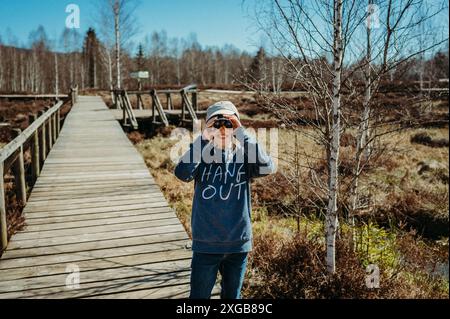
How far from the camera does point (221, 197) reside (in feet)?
7.25

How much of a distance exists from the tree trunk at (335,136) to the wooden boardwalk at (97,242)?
132cm

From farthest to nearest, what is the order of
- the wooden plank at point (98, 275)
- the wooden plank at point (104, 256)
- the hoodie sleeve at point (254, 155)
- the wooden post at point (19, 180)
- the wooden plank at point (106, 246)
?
the wooden post at point (19, 180) → the wooden plank at point (106, 246) → the wooden plank at point (104, 256) → the wooden plank at point (98, 275) → the hoodie sleeve at point (254, 155)

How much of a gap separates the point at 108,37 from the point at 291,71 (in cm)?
2563

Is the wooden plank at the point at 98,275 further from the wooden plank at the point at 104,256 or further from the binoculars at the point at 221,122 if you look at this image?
the binoculars at the point at 221,122

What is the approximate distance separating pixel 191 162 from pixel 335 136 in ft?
4.87

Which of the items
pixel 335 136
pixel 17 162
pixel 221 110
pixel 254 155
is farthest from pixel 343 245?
pixel 17 162

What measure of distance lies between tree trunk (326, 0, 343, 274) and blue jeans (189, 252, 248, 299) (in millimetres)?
1267

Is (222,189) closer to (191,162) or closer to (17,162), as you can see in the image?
(191,162)

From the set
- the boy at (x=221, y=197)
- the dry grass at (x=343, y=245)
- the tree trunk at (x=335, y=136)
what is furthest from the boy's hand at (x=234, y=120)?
the dry grass at (x=343, y=245)

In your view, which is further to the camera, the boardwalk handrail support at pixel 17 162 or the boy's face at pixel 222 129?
the boardwalk handrail support at pixel 17 162

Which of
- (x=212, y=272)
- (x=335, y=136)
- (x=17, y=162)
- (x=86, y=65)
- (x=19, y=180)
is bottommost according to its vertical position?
(x=212, y=272)

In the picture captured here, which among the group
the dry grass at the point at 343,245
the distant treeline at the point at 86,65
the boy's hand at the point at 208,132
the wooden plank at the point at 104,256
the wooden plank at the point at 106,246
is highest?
the distant treeline at the point at 86,65

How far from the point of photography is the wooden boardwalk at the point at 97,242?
294 cm
